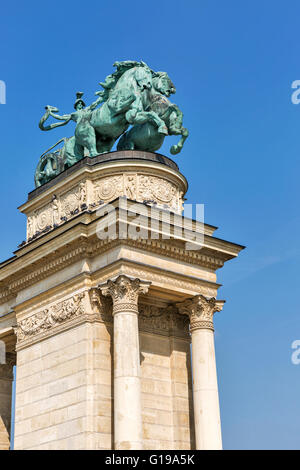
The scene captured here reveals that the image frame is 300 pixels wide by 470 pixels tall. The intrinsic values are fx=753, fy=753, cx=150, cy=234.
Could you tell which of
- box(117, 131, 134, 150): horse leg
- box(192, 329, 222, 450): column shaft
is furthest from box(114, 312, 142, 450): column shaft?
box(117, 131, 134, 150): horse leg

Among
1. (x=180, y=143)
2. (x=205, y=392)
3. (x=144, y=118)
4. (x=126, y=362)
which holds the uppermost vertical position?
(x=144, y=118)

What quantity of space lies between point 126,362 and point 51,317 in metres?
4.17

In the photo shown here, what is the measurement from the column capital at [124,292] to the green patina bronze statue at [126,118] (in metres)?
6.06

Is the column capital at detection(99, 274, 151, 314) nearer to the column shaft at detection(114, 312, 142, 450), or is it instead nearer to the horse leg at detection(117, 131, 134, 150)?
the column shaft at detection(114, 312, 142, 450)

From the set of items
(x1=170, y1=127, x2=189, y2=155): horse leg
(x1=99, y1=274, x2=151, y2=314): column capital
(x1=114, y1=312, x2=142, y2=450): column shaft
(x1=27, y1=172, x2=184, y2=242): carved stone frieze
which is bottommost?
(x1=114, y1=312, x2=142, y2=450): column shaft

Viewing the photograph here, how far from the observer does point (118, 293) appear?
23469mm

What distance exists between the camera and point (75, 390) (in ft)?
77.6

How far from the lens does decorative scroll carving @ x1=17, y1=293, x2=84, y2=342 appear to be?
24.7 meters

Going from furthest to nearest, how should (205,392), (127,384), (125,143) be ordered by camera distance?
(125,143) → (205,392) → (127,384)

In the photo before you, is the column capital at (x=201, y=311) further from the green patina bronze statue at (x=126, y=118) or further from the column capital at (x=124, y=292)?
the green patina bronze statue at (x=126, y=118)

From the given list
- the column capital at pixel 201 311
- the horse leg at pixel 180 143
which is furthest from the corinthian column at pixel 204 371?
the horse leg at pixel 180 143

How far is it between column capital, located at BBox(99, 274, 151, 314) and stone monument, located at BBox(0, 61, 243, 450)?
1.3 inches

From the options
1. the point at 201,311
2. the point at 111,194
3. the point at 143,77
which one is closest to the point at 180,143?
the point at 143,77

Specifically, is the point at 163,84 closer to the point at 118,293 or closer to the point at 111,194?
the point at 111,194
